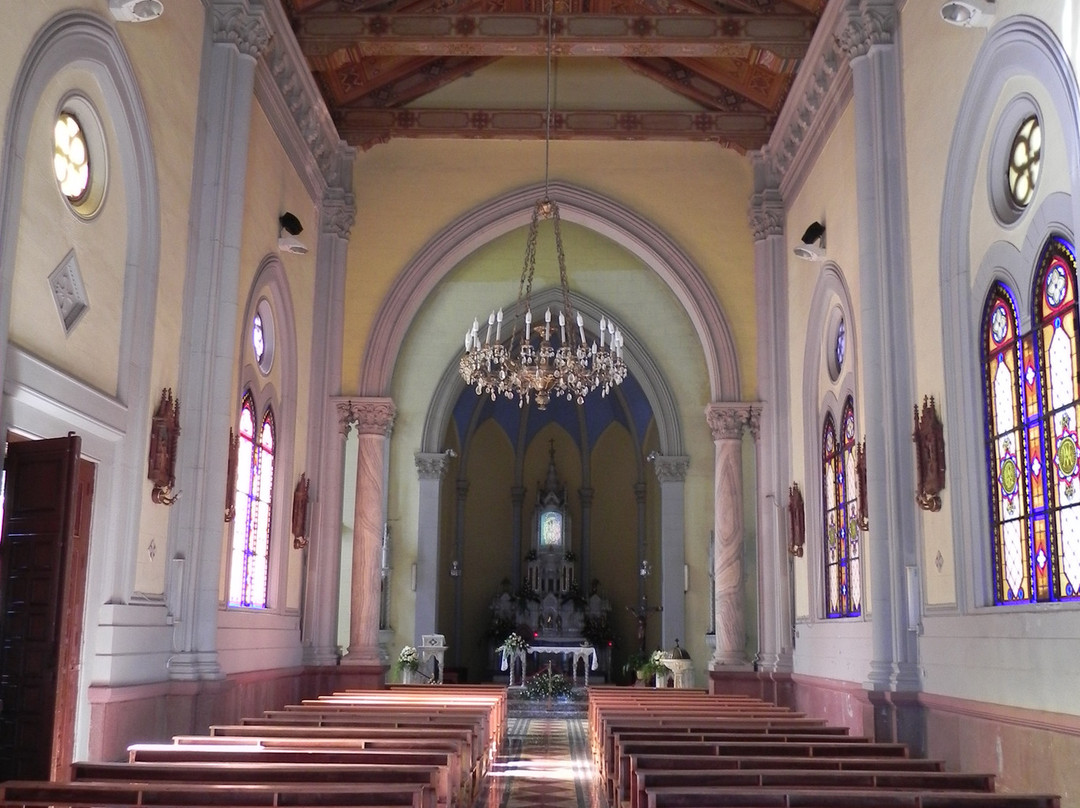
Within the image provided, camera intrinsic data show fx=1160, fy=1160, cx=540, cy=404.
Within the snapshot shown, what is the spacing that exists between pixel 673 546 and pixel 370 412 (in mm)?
7202

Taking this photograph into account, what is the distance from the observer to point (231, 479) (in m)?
12.1

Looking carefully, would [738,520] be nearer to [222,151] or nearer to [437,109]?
[437,109]

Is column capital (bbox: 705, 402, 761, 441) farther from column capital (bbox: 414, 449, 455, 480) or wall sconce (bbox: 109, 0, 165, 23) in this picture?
wall sconce (bbox: 109, 0, 165, 23)

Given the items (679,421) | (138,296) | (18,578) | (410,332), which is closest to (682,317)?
(679,421)

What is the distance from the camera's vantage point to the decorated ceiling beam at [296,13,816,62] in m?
14.1

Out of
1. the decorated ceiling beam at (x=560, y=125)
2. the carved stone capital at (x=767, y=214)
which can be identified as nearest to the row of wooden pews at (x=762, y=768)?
the carved stone capital at (x=767, y=214)

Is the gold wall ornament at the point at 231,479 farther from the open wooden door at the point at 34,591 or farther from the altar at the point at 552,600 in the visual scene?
the altar at the point at 552,600

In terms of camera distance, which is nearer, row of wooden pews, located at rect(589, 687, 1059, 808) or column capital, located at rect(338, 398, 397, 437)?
row of wooden pews, located at rect(589, 687, 1059, 808)

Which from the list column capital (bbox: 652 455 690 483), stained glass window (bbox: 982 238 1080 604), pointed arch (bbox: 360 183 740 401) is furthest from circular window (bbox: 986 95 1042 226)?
column capital (bbox: 652 455 690 483)

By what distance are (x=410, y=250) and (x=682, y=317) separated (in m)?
6.24

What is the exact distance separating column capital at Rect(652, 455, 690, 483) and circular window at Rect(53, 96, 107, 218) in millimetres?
13979

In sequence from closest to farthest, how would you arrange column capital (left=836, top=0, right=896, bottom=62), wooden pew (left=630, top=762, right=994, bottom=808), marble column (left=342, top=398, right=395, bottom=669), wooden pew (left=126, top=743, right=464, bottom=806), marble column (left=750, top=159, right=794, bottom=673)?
1. wooden pew (left=630, top=762, right=994, bottom=808)
2. wooden pew (left=126, top=743, right=464, bottom=806)
3. column capital (left=836, top=0, right=896, bottom=62)
4. marble column (left=750, top=159, right=794, bottom=673)
5. marble column (left=342, top=398, right=395, bottom=669)

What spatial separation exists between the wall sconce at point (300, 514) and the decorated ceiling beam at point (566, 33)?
18.0 feet

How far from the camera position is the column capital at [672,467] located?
2178 cm
